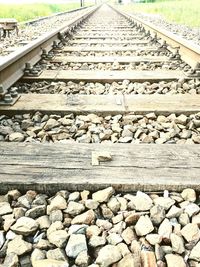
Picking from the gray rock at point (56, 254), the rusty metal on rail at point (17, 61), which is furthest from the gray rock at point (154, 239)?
the rusty metal on rail at point (17, 61)

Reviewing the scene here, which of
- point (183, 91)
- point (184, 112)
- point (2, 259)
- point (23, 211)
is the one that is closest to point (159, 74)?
point (183, 91)

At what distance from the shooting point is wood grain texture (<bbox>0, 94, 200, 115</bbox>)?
8.28ft

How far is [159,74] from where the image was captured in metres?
3.68

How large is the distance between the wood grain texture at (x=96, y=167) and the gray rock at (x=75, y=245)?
32cm

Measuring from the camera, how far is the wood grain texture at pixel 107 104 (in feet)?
8.28

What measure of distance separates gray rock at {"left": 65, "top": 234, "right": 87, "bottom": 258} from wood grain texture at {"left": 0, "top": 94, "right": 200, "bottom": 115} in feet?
4.41


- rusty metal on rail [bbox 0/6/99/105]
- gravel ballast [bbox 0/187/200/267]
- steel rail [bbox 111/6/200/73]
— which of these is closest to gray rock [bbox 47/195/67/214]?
gravel ballast [bbox 0/187/200/267]

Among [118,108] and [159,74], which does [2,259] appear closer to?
[118,108]

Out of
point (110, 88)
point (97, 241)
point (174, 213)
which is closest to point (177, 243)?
point (174, 213)

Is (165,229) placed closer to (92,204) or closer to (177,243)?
(177,243)

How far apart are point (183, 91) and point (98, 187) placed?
1.82 m

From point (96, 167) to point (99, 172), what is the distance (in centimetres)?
5

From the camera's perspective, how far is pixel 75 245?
49.2 inches

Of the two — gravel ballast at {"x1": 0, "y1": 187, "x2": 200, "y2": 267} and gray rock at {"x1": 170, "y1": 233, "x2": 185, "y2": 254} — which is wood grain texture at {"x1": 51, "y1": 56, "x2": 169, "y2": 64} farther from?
gray rock at {"x1": 170, "y1": 233, "x2": 185, "y2": 254}
